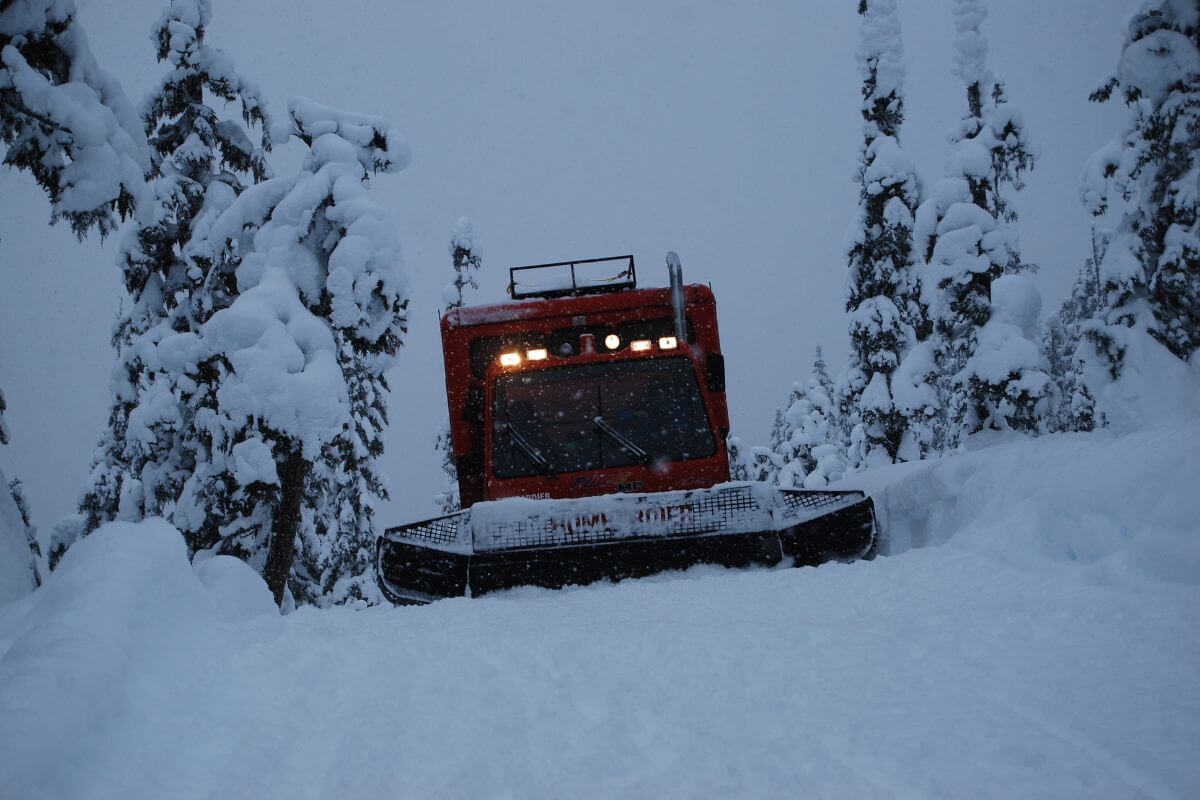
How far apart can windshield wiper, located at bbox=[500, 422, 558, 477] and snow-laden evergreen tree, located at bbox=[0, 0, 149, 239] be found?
520 centimetres

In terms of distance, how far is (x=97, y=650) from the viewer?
2.71 m

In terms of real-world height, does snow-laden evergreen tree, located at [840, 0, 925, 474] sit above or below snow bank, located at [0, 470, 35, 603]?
above

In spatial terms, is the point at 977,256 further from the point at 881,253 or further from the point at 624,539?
the point at 624,539

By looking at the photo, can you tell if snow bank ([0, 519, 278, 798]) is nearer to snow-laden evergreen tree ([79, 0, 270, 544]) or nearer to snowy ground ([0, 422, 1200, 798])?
snowy ground ([0, 422, 1200, 798])

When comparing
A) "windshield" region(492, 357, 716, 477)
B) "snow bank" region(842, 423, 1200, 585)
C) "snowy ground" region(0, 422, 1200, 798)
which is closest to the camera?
"snowy ground" region(0, 422, 1200, 798)

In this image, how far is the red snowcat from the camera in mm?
6156

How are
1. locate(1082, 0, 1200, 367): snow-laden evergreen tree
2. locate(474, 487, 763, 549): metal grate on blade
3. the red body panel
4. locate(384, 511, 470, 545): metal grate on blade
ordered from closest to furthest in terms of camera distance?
1. locate(474, 487, 763, 549): metal grate on blade
2. locate(384, 511, 470, 545): metal grate on blade
3. the red body panel
4. locate(1082, 0, 1200, 367): snow-laden evergreen tree

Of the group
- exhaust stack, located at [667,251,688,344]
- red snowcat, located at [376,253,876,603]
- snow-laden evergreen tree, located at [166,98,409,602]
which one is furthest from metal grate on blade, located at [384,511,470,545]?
snow-laden evergreen tree, located at [166,98,409,602]

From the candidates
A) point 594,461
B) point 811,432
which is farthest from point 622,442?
point 811,432

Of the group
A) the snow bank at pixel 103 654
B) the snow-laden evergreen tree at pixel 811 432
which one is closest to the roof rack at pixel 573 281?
the snow bank at pixel 103 654

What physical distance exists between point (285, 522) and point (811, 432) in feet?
103

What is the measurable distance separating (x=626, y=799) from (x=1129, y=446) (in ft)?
12.4

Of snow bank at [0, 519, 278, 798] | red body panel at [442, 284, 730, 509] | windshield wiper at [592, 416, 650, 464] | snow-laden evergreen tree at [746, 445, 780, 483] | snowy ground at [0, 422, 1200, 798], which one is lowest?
snow-laden evergreen tree at [746, 445, 780, 483]

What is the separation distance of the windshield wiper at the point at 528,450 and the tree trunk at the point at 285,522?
4496 mm
